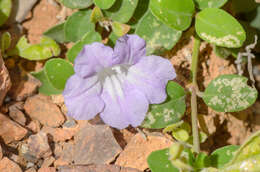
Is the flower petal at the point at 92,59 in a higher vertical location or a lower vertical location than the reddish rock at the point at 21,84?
higher

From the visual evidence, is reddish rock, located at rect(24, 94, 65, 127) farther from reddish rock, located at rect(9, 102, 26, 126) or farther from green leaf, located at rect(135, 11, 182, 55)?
green leaf, located at rect(135, 11, 182, 55)

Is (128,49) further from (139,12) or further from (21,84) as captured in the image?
(21,84)

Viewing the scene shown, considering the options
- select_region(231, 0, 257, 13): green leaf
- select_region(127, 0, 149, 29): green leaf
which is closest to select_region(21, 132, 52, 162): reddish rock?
select_region(127, 0, 149, 29): green leaf

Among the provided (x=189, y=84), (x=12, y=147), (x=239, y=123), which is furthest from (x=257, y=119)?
(x=12, y=147)

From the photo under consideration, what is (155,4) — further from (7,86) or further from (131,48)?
(7,86)

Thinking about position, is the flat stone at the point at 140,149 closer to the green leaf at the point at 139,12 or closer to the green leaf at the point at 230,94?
the green leaf at the point at 230,94

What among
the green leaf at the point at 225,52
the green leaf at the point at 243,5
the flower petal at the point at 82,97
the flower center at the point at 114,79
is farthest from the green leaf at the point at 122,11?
the green leaf at the point at 243,5
